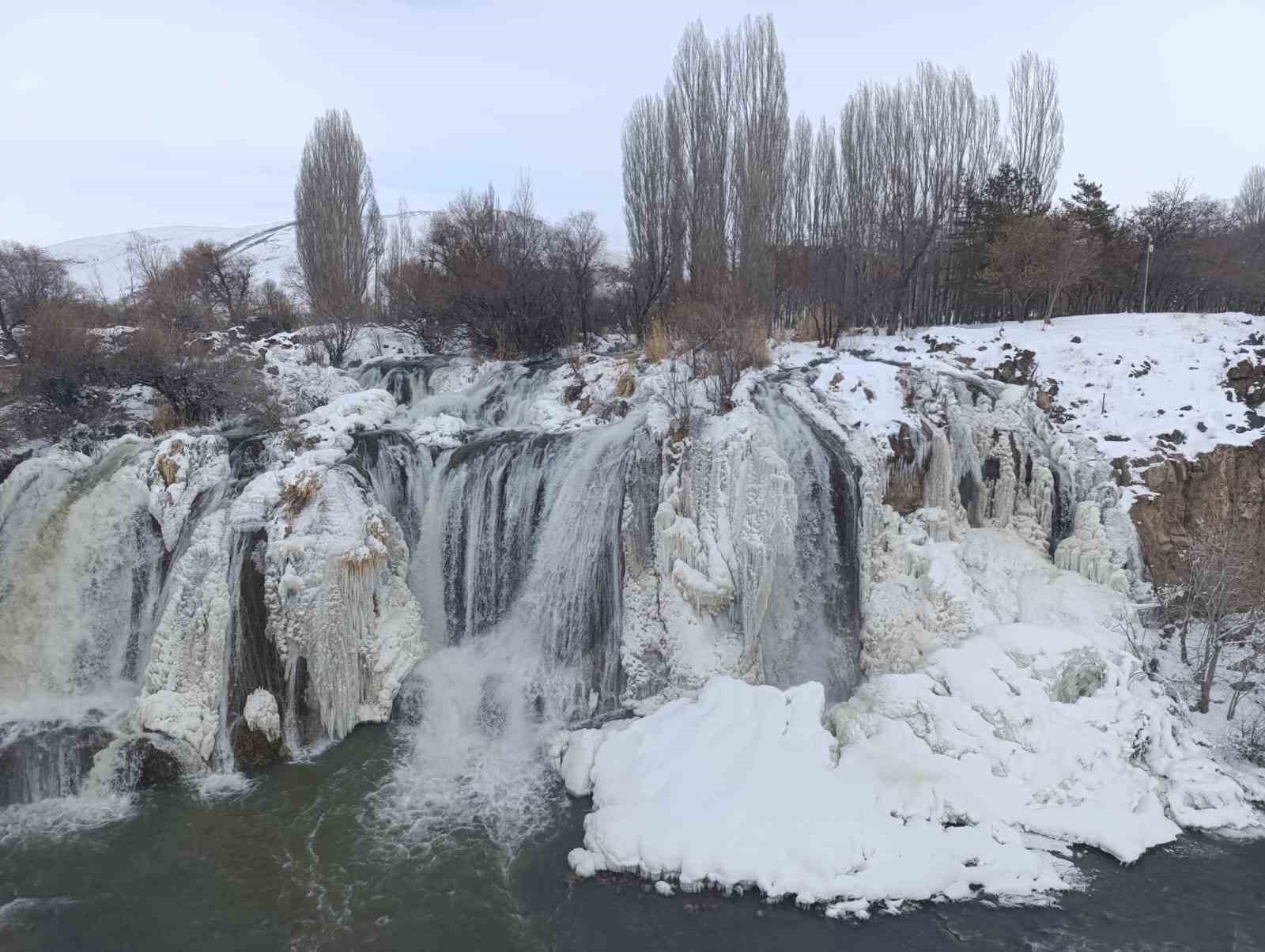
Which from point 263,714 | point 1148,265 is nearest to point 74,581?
point 263,714

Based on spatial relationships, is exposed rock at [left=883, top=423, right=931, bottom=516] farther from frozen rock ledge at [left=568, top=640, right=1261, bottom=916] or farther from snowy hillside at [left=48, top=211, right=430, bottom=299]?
snowy hillside at [left=48, top=211, right=430, bottom=299]

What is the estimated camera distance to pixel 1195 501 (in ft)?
40.0

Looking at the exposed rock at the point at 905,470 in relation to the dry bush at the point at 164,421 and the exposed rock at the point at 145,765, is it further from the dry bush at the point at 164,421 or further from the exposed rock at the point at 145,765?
the dry bush at the point at 164,421

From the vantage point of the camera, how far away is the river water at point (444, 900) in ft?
21.8

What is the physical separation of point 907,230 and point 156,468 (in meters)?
19.8

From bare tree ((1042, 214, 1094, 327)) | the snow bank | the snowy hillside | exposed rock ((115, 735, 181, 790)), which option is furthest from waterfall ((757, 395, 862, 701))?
the snowy hillside

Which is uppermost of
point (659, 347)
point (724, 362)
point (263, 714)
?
point (659, 347)

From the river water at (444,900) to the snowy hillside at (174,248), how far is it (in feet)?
149

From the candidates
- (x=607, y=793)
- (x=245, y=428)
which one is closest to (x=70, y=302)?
(x=245, y=428)

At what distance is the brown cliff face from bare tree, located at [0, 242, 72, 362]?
23092mm

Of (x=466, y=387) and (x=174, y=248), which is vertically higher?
(x=174, y=248)

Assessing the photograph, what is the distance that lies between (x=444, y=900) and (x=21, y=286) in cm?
2335

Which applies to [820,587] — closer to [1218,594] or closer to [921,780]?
[921,780]

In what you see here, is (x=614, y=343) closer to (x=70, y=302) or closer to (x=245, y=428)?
(x=245, y=428)
